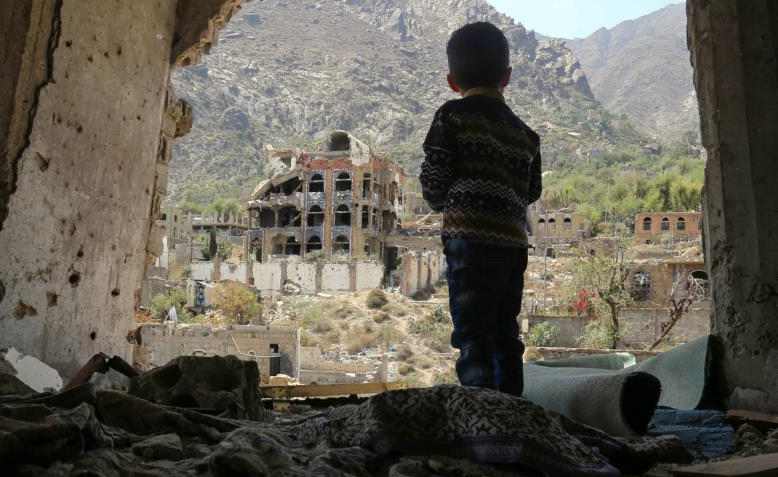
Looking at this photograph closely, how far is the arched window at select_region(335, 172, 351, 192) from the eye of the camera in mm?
36438

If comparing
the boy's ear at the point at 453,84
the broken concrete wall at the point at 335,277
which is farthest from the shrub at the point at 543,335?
the boy's ear at the point at 453,84

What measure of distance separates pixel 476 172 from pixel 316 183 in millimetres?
35446

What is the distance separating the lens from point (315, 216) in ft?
124

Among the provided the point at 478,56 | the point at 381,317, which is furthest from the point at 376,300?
the point at 478,56

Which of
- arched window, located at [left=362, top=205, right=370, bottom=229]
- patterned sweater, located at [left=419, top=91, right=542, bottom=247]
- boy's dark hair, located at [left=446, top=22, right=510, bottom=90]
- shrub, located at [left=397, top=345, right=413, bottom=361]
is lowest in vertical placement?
shrub, located at [left=397, top=345, right=413, bottom=361]

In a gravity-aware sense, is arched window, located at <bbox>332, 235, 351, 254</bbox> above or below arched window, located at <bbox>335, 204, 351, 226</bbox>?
below

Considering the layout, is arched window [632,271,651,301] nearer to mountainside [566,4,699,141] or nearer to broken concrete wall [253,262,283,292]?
broken concrete wall [253,262,283,292]

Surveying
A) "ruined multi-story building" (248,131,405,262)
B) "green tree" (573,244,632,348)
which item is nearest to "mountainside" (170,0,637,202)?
"ruined multi-story building" (248,131,405,262)

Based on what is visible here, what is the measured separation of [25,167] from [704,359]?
3459 millimetres

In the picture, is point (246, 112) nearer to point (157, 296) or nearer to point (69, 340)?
point (157, 296)

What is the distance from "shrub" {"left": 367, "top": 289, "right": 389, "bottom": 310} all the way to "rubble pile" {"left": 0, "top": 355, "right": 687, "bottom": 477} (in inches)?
1047

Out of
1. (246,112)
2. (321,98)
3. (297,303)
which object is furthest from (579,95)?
(297,303)

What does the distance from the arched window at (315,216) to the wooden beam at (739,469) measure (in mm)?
35610

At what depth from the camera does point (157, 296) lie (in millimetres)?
28531
